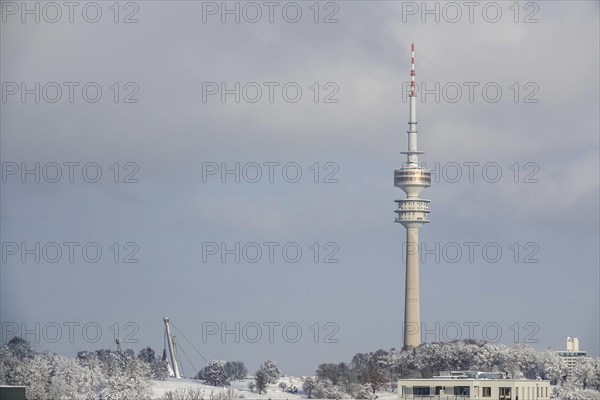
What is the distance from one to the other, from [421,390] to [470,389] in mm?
7731

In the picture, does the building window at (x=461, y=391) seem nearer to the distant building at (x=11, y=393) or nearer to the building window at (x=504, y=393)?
the building window at (x=504, y=393)

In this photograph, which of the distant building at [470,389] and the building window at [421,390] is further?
the building window at [421,390]

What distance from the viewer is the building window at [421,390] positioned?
17788 centimetres

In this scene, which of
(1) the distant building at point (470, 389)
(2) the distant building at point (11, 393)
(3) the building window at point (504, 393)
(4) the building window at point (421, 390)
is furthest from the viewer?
(4) the building window at point (421, 390)

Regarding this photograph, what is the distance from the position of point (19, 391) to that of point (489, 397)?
211 ft

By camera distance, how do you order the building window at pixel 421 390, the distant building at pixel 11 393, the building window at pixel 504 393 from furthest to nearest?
1. the building window at pixel 421 390
2. the building window at pixel 504 393
3. the distant building at pixel 11 393

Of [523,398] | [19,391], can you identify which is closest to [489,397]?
[523,398]

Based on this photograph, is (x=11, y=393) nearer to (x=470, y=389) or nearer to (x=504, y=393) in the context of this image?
(x=470, y=389)

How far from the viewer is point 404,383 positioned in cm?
18300

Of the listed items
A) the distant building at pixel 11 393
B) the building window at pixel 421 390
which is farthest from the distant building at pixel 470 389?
the distant building at pixel 11 393

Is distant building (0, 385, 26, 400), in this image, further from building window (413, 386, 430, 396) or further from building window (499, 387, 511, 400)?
building window (499, 387, 511, 400)

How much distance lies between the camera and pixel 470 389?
6821 inches

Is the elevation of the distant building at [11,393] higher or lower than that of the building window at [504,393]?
lower

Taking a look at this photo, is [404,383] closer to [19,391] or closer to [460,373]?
[460,373]
